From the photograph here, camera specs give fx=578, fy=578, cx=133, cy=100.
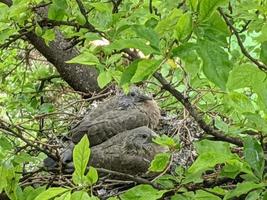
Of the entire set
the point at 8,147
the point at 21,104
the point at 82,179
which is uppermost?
the point at 82,179

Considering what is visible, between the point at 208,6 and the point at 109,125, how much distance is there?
31.8 inches

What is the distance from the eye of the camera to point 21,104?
1.96m

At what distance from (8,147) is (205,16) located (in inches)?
24.2

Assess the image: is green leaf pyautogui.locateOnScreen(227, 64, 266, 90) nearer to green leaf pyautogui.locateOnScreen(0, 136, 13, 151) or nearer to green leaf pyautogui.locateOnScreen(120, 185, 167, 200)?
green leaf pyautogui.locateOnScreen(120, 185, 167, 200)

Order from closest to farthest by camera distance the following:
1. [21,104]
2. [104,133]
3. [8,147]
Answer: [8,147]
[104,133]
[21,104]

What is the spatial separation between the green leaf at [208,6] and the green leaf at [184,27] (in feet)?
0.06

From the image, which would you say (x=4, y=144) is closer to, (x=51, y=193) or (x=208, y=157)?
(x=51, y=193)

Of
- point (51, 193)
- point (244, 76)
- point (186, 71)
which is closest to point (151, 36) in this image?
point (244, 76)

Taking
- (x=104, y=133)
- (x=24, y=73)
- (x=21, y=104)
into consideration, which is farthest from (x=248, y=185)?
(x=24, y=73)

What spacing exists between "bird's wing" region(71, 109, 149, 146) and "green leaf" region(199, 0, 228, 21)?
0.78 meters

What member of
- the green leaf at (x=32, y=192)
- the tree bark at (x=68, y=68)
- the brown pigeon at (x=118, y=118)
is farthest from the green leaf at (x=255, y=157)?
the tree bark at (x=68, y=68)

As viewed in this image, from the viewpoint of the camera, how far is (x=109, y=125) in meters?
1.43

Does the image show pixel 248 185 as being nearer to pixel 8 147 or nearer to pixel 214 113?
pixel 8 147

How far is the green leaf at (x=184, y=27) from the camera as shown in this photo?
67cm
